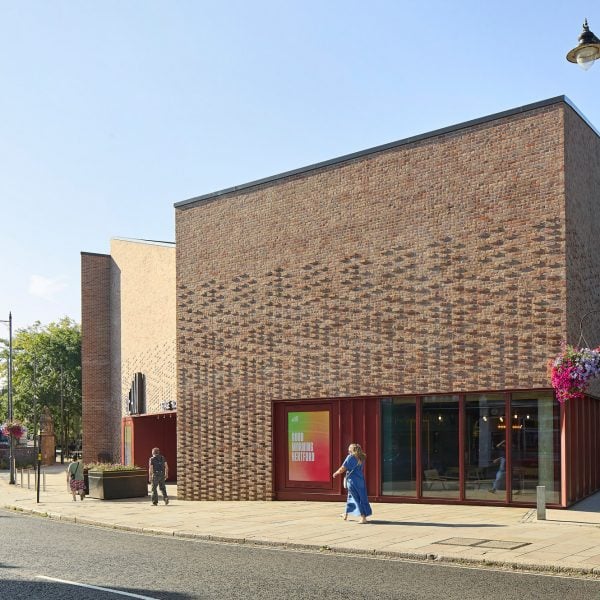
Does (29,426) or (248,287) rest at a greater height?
(248,287)

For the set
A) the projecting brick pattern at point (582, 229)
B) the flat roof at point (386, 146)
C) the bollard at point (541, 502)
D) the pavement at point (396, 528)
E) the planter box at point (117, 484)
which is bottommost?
the planter box at point (117, 484)

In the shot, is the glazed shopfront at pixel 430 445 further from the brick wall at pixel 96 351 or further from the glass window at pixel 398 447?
the brick wall at pixel 96 351

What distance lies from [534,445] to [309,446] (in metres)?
6.62

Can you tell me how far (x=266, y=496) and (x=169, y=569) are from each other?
39.6 feet

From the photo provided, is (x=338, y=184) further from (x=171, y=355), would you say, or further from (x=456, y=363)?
(x=171, y=355)

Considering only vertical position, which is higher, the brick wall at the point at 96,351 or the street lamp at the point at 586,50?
the street lamp at the point at 586,50

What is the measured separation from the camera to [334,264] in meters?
23.2

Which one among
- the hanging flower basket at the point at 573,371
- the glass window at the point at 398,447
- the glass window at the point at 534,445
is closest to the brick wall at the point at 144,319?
the glass window at the point at 398,447

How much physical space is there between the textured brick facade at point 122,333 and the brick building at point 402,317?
6944mm

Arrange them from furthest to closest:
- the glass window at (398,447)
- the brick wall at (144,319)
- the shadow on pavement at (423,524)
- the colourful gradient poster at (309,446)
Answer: the brick wall at (144,319) < the colourful gradient poster at (309,446) < the glass window at (398,447) < the shadow on pavement at (423,524)

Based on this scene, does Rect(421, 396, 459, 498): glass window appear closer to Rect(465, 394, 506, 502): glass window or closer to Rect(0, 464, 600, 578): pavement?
Rect(465, 394, 506, 502): glass window

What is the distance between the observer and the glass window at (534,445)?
19406 mm

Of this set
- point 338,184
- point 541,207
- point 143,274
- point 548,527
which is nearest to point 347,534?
point 548,527

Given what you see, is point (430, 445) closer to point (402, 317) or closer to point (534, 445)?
point (534, 445)
